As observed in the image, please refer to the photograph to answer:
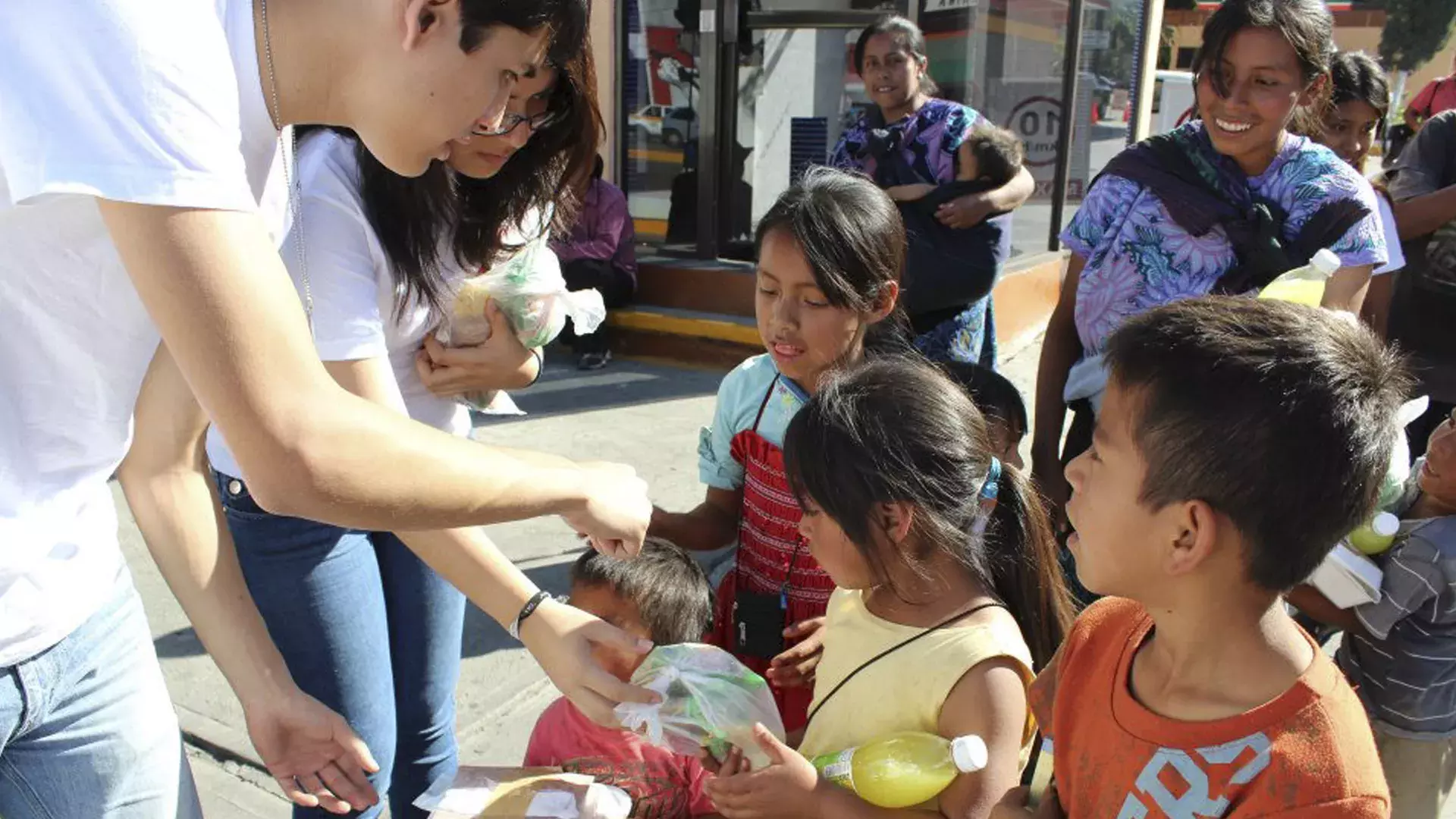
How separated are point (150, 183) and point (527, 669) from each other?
271cm

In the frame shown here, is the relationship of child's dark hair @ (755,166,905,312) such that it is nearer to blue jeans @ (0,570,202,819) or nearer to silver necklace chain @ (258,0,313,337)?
silver necklace chain @ (258,0,313,337)

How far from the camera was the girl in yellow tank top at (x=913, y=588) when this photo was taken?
1.70 m

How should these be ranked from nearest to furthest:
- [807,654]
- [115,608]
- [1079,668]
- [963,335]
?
[115,608], [1079,668], [807,654], [963,335]

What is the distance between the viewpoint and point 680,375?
6.84 metres

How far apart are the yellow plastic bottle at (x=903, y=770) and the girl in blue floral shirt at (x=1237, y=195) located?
127 cm

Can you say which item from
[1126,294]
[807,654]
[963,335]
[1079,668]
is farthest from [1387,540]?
[963,335]

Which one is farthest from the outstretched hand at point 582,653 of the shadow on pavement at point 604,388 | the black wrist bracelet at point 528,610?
the shadow on pavement at point 604,388

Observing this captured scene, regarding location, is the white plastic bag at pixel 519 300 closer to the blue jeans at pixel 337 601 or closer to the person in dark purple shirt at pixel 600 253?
the blue jeans at pixel 337 601

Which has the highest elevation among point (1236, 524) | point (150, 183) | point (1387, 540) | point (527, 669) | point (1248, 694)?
point (150, 183)

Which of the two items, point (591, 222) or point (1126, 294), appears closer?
point (1126, 294)

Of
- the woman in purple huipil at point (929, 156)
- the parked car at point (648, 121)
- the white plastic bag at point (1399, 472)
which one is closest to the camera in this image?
the white plastic bag at point (1399, 472)

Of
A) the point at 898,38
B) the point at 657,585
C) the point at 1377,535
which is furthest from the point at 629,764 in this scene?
the point at 898,38

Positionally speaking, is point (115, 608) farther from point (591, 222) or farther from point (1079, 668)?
point (591, 222)

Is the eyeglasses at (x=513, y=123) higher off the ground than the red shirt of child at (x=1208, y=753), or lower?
higher
